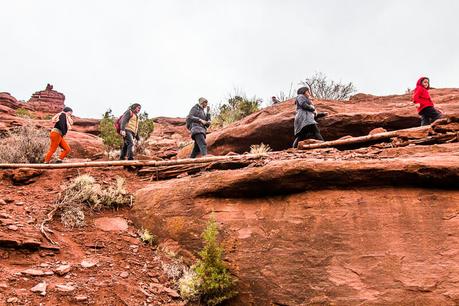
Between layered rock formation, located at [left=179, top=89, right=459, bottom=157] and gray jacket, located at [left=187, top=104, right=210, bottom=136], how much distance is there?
190 cm

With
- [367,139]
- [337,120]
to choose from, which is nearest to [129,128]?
[337,120]

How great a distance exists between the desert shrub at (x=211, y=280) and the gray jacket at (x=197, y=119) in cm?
500

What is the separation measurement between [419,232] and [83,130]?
2351 cm

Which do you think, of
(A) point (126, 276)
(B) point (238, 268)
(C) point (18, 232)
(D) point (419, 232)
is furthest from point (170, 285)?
(D) point (419, 232)

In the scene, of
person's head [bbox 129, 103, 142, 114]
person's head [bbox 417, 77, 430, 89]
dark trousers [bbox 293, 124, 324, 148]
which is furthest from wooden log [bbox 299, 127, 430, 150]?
person's head [bbox 129, 103, 142, 114]

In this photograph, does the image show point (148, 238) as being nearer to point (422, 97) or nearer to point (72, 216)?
point (72, 216)

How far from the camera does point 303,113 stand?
9617mm

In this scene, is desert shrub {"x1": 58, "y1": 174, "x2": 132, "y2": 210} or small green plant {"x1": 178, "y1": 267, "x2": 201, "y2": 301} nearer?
small green plant {"x1": 178, "y1": 267, "x2": 201, "y2": 301}

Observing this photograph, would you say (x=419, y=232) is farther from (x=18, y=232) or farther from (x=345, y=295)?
(x=18, y=232)

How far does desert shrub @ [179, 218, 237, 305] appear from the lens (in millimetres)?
5387

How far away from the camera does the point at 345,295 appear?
16.1 feet

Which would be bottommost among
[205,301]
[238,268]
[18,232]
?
[205,301]

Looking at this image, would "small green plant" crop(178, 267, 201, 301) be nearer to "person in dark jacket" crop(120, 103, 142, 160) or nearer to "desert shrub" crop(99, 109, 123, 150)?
"person in dark jacket" crop(120, 103, 142, 160)

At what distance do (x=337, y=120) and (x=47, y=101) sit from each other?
30761mm
